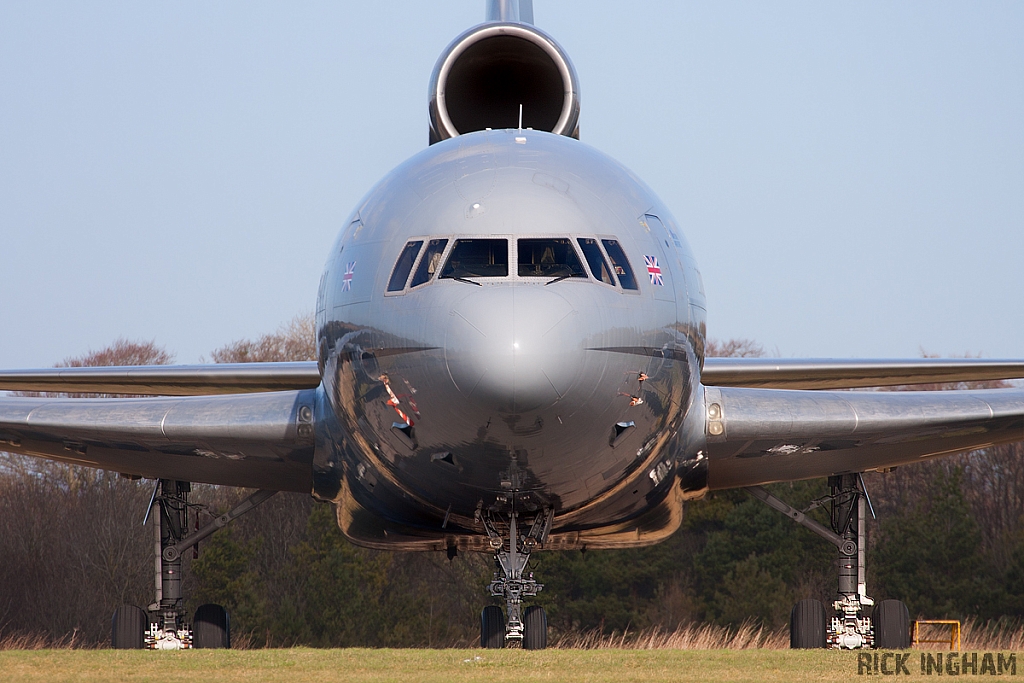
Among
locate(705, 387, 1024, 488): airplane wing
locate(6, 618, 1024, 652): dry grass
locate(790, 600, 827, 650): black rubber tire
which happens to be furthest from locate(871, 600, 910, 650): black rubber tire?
locate(6, 618, 1024, 652): dry grass

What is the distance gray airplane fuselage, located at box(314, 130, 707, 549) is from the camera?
320 inches

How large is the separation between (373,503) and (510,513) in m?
1.81

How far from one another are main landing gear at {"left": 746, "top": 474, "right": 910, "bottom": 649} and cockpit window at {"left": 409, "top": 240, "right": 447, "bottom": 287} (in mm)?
6500

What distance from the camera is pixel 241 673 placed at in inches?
309

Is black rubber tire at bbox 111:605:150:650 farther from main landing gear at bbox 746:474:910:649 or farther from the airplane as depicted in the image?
main landing gear at bbox 746:474:910:649

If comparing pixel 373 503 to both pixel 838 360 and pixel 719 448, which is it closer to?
pixel 719 448

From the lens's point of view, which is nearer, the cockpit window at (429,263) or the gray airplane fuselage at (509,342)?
the gray airplane fuselage at (509,342)

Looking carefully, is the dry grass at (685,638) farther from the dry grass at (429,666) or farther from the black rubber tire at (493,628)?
the dry grass at (429,666)

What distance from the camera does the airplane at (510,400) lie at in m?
8.44

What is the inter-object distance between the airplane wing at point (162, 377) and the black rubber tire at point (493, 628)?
3.40 m

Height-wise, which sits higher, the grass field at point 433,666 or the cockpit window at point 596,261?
the cockpit window at point 596,261

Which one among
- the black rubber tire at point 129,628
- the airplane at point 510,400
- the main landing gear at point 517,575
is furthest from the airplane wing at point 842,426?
the black rubber tire at point 129,628

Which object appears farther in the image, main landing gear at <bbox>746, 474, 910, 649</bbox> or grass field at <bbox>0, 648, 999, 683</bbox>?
main landing gear at <bbox>746, 474, 910, 649</bbox>

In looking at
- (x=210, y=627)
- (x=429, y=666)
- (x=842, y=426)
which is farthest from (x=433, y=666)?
(x=210, y=627)
